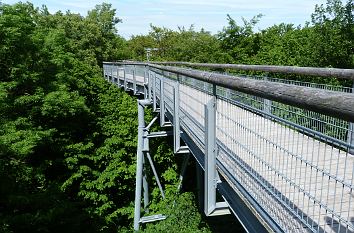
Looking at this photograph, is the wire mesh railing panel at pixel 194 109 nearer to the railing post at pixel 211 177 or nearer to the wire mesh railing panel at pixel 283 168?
the railing post at pixel 211 177

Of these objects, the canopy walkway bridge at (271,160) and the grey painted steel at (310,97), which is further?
the canopy walkway bridge at (271,160)

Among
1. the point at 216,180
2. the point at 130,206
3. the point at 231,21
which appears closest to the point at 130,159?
the point at 130,206

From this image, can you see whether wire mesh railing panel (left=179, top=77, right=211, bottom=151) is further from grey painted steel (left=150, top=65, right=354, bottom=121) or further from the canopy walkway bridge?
grey painted steel (left=150, top=65, right=354, bottom=121)

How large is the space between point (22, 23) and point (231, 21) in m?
12.9

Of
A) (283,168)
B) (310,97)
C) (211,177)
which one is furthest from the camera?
(211,177)

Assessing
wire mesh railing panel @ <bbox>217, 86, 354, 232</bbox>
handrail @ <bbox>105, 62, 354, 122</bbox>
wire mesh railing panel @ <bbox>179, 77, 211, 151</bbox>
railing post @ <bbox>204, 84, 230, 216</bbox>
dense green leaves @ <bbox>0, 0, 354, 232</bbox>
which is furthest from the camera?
dense green leaves @ <bbox>0, 0, 354, 232</bbox>

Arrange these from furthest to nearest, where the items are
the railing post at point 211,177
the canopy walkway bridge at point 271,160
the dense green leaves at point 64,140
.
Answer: the dense green leaves at point 64,140
the railing post at point 211,177
the canopy walkway bridge at point 271,160

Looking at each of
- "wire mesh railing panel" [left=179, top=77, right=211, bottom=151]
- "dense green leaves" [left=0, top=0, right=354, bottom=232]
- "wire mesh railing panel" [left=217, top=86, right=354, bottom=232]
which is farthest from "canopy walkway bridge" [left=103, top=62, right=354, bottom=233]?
"dense green leaves" [left=0, top=0, right=354, bottom=232]

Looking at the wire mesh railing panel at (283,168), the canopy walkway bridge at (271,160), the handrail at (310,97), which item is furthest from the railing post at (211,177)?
the handrail at (310,97)

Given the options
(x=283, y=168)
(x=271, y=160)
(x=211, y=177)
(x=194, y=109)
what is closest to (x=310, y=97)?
(x=283, y=168)

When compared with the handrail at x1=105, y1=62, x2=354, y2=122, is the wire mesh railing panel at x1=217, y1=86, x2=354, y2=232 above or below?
below

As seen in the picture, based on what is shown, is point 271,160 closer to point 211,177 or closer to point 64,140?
point 211,177

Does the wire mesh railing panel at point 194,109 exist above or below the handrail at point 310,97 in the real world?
below

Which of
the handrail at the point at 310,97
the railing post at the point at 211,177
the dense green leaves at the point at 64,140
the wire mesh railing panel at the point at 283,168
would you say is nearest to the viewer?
the handrail at the point at 310,97
